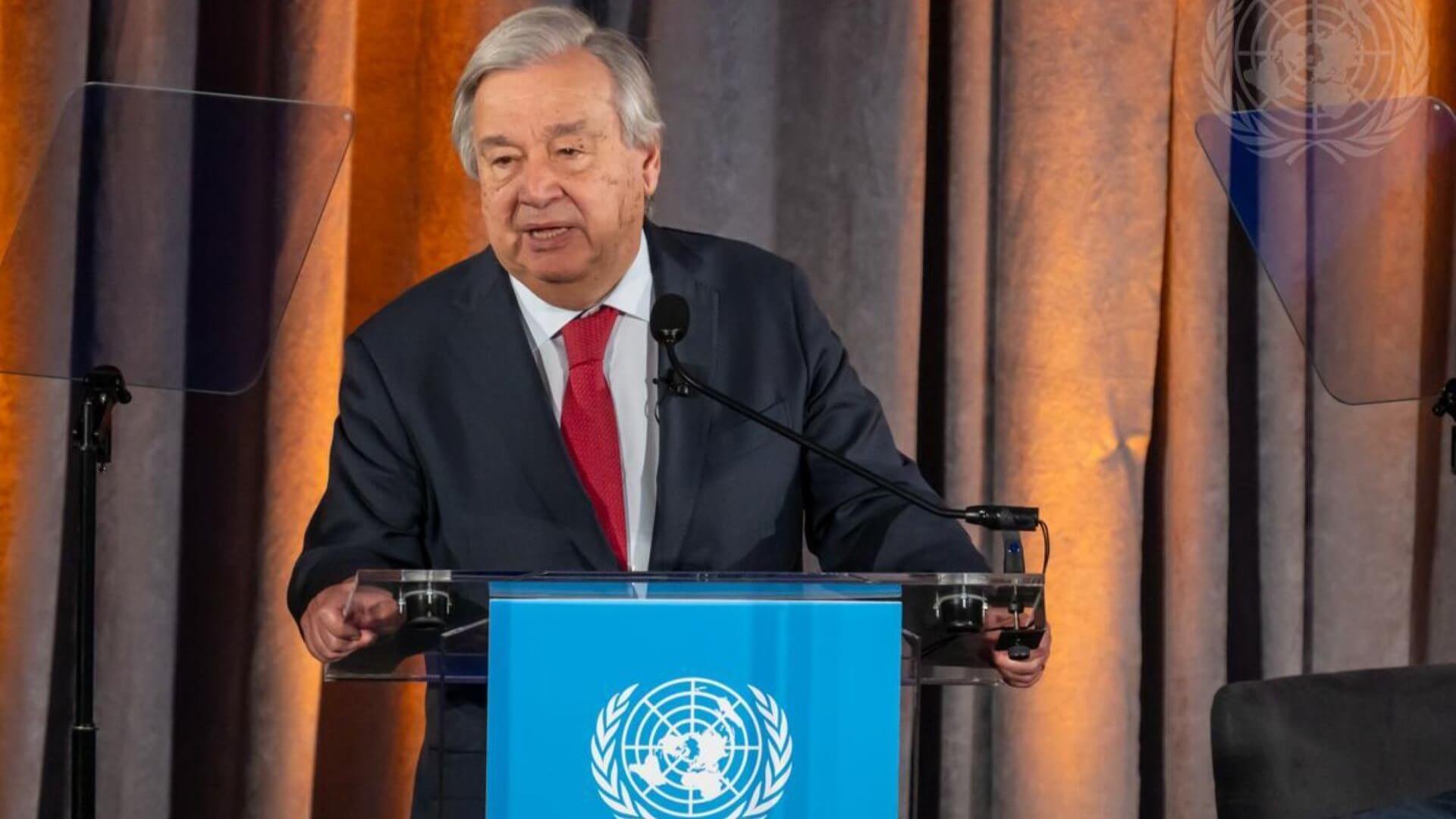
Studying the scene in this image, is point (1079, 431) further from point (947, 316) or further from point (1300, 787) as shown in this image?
point (1300, 787)

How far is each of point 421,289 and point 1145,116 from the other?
1502 millimetres

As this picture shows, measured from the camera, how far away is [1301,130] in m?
3.22

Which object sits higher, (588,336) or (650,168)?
(650,168)

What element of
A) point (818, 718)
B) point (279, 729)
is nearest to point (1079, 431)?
point (279, 729)

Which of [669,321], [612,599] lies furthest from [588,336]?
[612,599]

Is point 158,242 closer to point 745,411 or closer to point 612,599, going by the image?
point 745,411

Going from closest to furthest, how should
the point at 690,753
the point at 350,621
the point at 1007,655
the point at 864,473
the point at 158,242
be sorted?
the point at 690,753
the point at 350,621
the point at 1007,655
the point at 864,473
the point at 158,242

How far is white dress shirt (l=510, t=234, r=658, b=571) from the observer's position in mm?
2582

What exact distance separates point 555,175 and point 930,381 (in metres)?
1.09

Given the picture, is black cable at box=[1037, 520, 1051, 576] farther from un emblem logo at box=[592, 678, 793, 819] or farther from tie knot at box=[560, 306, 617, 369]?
tie knot at box=[560, 306, 617, 369]

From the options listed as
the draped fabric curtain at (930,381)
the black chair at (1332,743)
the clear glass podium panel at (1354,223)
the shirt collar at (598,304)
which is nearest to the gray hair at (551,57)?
Result: the shirt collar at (598,304)

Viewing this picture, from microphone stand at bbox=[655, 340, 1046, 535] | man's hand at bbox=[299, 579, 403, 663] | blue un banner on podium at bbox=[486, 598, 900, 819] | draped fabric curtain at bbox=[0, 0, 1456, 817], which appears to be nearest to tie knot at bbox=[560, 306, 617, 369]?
microphone stand at bbox=[655, 340, 1046, 535]

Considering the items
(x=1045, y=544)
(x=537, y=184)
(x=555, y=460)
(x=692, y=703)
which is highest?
(x=537, y=184)

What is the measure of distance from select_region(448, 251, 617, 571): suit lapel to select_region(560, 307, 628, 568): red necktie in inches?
1.5
